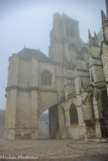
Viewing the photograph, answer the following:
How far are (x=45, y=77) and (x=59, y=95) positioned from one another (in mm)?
3422

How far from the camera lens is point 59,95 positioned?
67.6 ft

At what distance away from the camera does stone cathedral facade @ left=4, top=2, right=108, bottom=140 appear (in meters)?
12.1

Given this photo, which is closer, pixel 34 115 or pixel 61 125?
pixel 34 115

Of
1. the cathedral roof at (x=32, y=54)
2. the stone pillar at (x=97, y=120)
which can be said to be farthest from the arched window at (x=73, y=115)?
the cathedral roof at (x=32, y=54)

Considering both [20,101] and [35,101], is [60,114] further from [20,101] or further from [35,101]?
[20,101]

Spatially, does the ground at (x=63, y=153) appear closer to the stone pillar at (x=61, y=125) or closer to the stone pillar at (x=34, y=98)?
the stone pillar at (x=34, y=98)

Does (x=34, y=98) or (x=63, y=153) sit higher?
(x=34, y=98)

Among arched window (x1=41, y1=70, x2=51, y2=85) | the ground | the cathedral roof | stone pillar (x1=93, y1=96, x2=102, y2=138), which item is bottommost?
the ground

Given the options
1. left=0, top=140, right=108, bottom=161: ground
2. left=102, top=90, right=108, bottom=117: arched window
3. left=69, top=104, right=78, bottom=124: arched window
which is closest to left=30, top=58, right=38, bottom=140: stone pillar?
left=69, top=104, right=78, bottom=124: arched window

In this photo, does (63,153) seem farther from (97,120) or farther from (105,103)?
(105,103)

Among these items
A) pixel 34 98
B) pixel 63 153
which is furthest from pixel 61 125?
pixel 63 153

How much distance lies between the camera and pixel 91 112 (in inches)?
488

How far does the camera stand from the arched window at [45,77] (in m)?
20.9

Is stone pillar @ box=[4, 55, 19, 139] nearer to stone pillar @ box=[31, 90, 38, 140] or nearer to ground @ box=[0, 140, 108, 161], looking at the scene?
stone pillar @ box=[31, 90, 38, 140]
